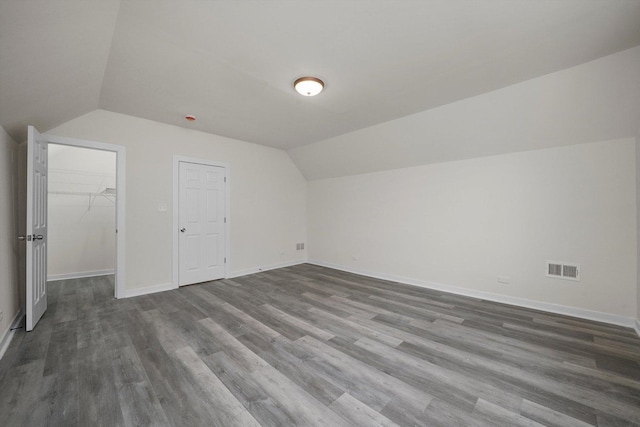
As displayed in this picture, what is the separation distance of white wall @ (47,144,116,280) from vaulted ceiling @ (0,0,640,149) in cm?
238

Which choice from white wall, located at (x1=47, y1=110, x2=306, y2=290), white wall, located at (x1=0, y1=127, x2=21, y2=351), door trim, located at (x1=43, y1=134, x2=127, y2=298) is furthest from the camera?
white wall, located at (x1=47, y1=110, x2=306, y2=290)

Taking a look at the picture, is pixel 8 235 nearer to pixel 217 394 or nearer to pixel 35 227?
pixel 35 227

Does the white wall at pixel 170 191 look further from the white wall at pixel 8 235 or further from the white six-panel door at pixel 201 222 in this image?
the white wall at pixel 8 235

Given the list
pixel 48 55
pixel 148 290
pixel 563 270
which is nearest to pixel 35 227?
pixel 148 290

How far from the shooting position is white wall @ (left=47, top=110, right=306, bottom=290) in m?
3.59

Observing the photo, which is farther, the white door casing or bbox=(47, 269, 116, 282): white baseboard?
bbox=(47, 269, 116, 282): white baseboard

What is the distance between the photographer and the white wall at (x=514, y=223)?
A: 2.74 meters

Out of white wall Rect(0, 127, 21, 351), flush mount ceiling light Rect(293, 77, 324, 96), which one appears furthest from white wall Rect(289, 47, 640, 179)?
white wall Rect(0, 127, 21, 351)

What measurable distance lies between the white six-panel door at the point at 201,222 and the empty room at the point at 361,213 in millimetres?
38

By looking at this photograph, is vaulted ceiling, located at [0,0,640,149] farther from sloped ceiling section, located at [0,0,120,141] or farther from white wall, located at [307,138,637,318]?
white wall, located at [307,138,637,318]

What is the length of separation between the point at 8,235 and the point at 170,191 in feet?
5.74

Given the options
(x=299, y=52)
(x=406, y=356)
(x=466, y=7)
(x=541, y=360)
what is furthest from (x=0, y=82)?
(x=541, y=360)

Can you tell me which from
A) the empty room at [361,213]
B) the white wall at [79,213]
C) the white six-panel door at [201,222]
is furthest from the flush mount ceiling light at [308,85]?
the white wall at [79,213]

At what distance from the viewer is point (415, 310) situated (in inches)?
123
